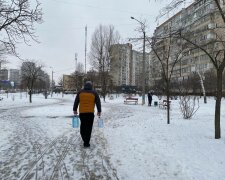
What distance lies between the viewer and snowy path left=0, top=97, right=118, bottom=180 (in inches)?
229

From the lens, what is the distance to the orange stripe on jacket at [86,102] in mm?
8375

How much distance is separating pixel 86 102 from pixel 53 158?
6.34ft

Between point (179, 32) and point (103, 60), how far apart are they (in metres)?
40.0

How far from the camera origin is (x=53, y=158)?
7.06m

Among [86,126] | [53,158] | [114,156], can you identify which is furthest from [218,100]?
[53,158]

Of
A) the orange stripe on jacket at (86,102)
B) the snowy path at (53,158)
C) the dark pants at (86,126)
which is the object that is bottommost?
the snowy path at (53,158)

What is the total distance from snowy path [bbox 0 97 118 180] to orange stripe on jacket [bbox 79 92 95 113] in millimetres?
1040

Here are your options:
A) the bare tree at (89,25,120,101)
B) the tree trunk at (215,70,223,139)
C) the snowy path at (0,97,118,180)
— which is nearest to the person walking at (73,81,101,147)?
the snowy path at (0,97,118,180)

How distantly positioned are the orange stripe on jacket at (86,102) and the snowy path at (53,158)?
3.41 feet

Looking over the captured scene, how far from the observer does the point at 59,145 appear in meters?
8.66

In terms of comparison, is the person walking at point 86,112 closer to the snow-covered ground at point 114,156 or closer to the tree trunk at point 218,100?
the snow-covered ground at point 114,156

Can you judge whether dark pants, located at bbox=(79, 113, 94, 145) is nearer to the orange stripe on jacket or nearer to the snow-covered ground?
the orange stripe on jacket

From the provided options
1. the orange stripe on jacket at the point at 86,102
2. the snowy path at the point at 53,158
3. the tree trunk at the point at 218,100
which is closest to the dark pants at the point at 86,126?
the orange stripe on jacket at the point at 86,102

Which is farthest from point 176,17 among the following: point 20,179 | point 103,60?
point 103,60
